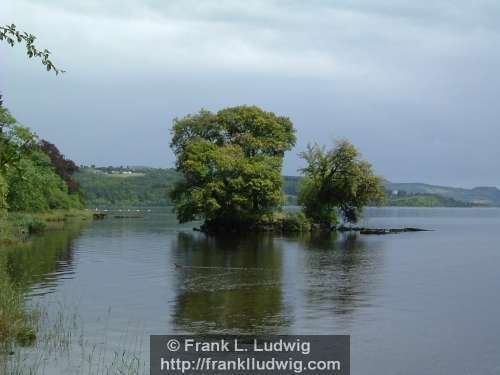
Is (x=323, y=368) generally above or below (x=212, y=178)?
below

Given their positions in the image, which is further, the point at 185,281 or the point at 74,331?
the point at 185,281

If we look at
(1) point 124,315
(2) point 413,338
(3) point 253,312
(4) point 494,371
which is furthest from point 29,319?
(4) point 494,371

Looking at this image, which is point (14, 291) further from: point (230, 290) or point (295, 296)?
point (295, 296)

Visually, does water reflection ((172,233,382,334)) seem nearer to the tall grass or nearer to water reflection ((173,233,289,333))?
water reflection ((173,233,289,333))

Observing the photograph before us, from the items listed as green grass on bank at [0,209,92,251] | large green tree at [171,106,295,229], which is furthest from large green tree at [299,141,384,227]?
green grass on bank at [0,209,92,251]

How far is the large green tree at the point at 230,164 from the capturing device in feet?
263

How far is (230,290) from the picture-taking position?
33.2 meters

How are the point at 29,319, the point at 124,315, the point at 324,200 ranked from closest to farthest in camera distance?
the point at 29,319 < the point at 124,315 < the point at 324,200

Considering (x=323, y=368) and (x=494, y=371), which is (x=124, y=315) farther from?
(x=494, y=371)

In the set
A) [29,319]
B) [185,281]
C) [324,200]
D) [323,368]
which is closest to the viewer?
[323,368]

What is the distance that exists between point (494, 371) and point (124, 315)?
1479cm

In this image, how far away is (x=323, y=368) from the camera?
1838cm

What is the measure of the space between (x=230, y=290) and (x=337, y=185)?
58818 millimetres

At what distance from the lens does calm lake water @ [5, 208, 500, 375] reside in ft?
70.7
